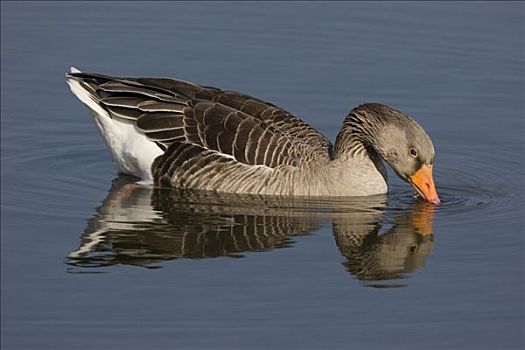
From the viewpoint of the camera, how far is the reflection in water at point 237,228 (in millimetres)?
13977

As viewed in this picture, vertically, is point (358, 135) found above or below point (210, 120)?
below

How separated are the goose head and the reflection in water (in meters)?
0.30

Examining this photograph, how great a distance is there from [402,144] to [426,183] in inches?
20.0

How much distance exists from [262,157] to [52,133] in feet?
10.3

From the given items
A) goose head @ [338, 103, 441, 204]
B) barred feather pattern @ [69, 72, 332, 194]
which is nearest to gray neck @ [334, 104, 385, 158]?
goose head @ [338, 103, 441, 204]

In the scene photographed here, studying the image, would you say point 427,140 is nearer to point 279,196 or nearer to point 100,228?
point 279,196

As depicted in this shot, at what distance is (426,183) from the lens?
1577 cm

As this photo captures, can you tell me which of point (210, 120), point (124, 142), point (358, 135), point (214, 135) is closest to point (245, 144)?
point (214, 135)

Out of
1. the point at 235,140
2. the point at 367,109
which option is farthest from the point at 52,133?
the point at 367,109

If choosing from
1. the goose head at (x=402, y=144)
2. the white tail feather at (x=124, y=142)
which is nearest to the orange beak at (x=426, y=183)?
the goose head at (x=402, y=144)

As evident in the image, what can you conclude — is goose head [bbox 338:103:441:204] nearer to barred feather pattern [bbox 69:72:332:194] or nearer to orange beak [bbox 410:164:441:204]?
orange beak [bbox 410:164:441:204]

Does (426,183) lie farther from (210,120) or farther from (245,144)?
(210,120)

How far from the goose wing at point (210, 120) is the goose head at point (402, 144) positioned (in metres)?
0.65

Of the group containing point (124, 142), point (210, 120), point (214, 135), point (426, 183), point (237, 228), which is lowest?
point (237, 228)
